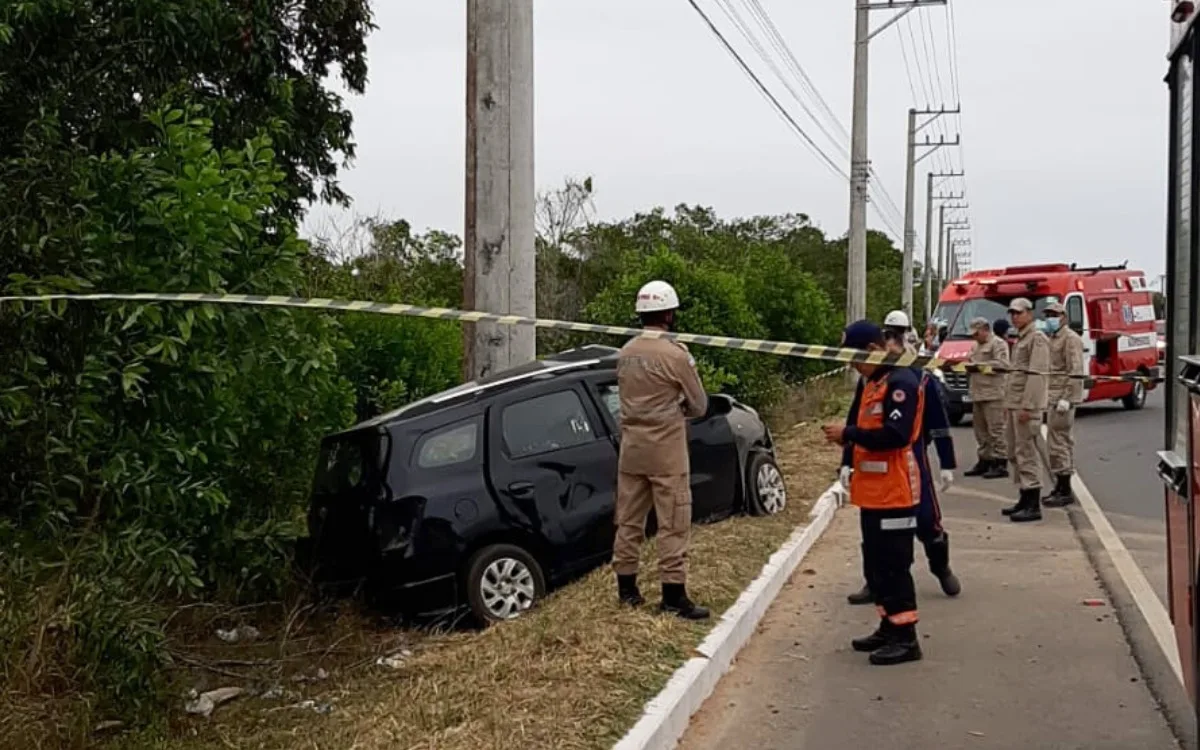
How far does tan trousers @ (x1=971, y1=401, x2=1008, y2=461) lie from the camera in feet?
45.0

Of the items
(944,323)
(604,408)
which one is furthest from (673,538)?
(944,323)

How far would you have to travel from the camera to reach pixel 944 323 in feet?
72.0

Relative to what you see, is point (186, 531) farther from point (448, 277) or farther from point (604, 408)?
point (448, 277)

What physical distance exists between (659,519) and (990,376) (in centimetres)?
812

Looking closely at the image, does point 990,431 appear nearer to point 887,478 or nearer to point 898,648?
point 898,648

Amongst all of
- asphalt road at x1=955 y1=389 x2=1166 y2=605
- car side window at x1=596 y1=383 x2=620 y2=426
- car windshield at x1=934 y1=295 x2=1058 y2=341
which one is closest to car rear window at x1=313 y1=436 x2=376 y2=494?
car side window at x1=596 y1=383 x2=620 y2=426

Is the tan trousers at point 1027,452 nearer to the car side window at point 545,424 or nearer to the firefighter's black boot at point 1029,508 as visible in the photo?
the firefighter's black boot at point 1029,508

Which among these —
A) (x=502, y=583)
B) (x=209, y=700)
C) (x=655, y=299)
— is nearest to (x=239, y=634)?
(x=209, y=700)

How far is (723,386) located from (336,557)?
27.6 ft

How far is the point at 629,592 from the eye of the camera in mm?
6805

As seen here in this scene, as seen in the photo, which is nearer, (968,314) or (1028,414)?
(1028,414)

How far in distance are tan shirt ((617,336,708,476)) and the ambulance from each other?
46.2ft

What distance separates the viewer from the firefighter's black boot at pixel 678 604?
673 centimetres

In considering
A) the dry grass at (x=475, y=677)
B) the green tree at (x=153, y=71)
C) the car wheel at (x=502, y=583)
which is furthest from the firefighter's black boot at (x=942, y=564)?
the green tree at (x=153, y=71)
